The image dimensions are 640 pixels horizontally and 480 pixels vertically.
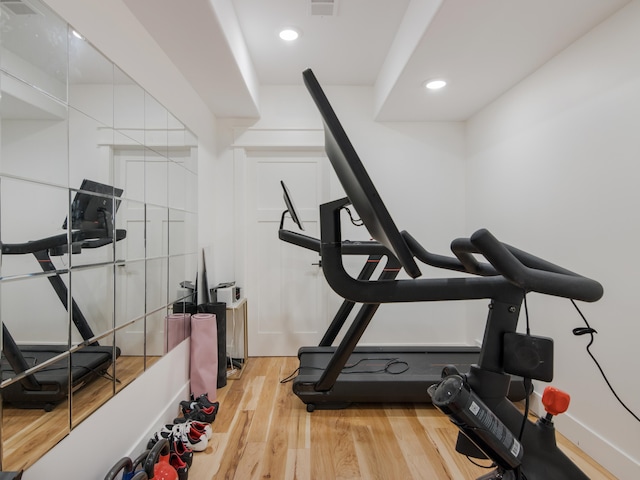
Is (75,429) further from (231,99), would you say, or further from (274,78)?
(274,78)

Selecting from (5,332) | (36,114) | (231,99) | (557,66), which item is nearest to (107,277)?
(5,332)

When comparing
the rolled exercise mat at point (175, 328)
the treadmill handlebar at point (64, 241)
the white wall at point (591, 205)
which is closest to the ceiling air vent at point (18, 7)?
the treadmill handlebar at point (64, 241)

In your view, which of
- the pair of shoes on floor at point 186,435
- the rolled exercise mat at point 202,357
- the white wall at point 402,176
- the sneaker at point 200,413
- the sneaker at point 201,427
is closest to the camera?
the pair of shoes on floor at point 186,435

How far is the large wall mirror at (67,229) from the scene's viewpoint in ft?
3.20

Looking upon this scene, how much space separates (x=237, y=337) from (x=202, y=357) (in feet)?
2.41

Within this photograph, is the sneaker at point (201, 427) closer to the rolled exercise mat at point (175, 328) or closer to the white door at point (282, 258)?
the rolled exercise mat at point (175, 328)

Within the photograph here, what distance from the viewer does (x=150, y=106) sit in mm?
1807

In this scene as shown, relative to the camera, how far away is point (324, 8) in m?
2.13

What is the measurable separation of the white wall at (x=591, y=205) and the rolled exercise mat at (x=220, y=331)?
2.31m

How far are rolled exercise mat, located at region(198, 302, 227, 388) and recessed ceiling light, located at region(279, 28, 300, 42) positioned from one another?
7.01ft

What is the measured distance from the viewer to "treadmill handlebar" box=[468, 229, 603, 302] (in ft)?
2.42

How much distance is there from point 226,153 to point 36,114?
215 cm

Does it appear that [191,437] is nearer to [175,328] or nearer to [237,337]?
[175,328]

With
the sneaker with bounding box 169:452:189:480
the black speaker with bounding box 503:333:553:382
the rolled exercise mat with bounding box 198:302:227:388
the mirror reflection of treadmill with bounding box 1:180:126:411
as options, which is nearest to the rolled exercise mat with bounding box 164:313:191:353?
the rolled exercise mat with bounding box 198:302:227:388
